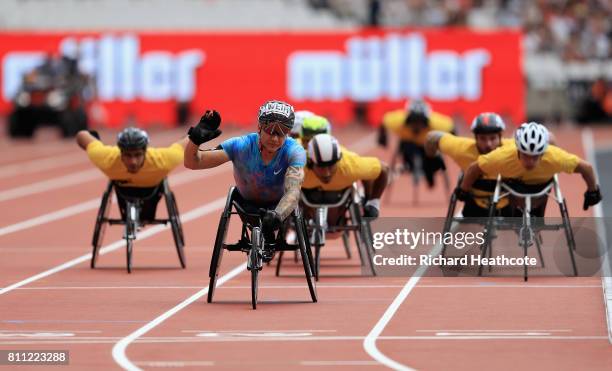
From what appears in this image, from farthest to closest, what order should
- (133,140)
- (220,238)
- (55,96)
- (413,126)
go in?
(55,96) < (413,126) < (133,140) < (220,238)

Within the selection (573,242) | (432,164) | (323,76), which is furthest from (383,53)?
(573,242)

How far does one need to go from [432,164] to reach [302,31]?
95.4 ft

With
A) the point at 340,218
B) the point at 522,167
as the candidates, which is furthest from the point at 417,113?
the point at 522,167

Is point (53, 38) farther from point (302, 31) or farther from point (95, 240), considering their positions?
point (95, 240)

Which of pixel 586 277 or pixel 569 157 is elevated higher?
pixel 569 157

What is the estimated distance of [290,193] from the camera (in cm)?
1446

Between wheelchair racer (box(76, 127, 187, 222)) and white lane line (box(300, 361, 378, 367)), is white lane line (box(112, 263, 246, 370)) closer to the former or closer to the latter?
white lane line (box(300, 361, 378, 367))

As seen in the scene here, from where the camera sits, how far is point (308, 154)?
1766 cm

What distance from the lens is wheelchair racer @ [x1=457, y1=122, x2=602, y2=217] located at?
16594 mm

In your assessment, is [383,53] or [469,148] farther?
[383,53]

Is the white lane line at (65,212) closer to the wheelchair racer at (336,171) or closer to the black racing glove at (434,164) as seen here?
the black racing glove at (434,164)

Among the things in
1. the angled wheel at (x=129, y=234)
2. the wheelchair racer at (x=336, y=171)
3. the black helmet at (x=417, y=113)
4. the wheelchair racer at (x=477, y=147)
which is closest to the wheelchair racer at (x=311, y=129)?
the wheelchair racer at (x=336, y=171)

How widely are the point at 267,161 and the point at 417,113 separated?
11.9m

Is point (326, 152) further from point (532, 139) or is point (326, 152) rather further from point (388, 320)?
point (388, 320)
